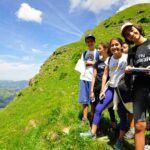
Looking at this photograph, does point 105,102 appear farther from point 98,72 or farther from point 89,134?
point 98,72

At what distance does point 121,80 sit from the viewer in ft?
31.8

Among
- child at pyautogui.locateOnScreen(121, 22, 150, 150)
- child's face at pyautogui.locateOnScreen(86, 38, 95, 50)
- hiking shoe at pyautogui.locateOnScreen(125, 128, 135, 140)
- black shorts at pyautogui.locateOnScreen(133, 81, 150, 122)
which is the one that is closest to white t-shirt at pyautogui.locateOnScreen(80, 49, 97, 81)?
child's face at pyautogui.locateOnScreen(86, 38, 95, 50)

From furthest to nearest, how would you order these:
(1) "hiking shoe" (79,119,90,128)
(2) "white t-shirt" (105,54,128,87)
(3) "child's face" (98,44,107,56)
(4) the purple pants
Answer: (1) "hiking shoe" (79,119,90,128) → (3) "child's face" (98,44,107,56) → (4) the purple pants → (2) "white t-shirt" (105,54,128,87)

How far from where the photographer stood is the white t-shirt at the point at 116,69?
1088 cm

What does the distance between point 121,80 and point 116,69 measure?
138 cm

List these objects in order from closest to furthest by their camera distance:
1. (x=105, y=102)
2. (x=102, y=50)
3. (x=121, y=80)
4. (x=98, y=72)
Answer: (x=121, y=80), (x=105, y=102), (x=102, y=50), (x=98, y=72)

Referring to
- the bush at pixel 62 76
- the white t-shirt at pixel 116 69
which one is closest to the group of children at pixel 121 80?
the white t-shirt at pixel 116 69

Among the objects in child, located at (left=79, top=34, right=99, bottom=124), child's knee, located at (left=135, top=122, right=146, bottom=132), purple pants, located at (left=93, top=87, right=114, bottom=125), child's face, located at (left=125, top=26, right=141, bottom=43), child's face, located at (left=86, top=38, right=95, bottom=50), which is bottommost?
child's knee, located at (left=135, top=122, right=146, bottom=132)

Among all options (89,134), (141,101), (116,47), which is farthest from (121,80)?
(89,134)

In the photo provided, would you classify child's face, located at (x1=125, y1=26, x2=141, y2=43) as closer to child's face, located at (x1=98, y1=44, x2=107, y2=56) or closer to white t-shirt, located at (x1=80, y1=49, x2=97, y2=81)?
child's face, located at (x1=98, y1=44, x2=107, y2=56)

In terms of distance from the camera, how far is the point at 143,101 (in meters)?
8.57

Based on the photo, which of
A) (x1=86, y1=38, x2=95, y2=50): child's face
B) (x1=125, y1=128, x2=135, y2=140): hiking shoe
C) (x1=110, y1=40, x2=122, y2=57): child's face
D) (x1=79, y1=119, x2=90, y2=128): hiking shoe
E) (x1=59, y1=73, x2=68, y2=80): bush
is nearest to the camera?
(x1=110, y1=40, x2=122, y2=57): child's face

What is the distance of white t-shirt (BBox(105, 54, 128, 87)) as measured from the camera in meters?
10.9

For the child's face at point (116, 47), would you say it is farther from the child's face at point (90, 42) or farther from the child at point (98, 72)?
the child's face at point (90, 42)
